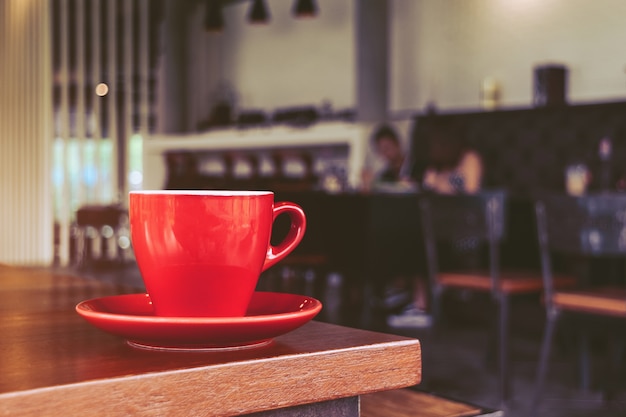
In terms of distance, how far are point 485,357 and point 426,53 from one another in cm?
388

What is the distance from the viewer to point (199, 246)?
520 millimetres

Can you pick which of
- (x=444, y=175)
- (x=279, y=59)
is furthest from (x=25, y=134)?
(x=444, y=175)

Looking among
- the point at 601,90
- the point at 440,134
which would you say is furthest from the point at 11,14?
the point at 601,90

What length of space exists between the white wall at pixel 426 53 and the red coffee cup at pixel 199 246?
5.68m

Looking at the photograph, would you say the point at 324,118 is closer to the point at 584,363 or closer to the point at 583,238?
the point at 584,363

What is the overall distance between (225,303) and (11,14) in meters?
9.24

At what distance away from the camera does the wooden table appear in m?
0.40

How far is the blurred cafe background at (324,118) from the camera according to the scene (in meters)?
4.85

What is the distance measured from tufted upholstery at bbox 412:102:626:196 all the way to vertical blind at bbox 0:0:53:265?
4458 mm

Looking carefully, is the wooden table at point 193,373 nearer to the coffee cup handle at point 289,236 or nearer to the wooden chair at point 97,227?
the coffee cup handle at point 289,236

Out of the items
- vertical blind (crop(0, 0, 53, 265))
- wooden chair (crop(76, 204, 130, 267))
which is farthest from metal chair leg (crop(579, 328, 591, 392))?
vertical blind (crop(0, 0, 53, 265))

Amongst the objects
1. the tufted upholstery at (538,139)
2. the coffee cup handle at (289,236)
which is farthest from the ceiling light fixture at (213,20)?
the coffee cup handle at (289,236)

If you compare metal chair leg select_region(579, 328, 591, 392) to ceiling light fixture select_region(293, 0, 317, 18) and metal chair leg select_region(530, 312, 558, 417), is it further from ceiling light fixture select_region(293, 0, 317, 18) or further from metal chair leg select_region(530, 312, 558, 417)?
ceiling light fixture select_region(293, 0, 317, 18)

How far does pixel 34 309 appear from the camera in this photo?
0.66 metres
